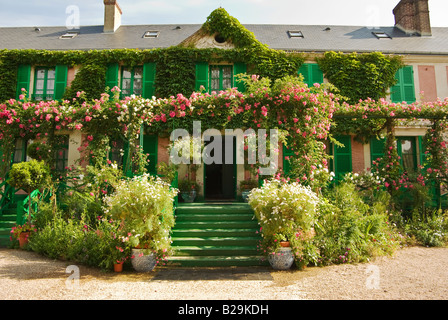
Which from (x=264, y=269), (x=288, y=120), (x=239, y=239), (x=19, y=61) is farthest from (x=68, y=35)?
(x=264, y=269)

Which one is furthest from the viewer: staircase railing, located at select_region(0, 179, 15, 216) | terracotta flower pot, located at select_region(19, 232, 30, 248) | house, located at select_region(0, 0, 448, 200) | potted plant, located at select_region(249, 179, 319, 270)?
house, located at select_region(0, 0, 448, 200)

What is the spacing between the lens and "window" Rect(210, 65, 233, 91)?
33.1ft

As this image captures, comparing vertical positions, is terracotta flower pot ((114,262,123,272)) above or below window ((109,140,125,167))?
below

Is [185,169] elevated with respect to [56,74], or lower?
lower

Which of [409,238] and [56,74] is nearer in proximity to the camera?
[409,238]

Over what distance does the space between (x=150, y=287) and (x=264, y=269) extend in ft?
6.21

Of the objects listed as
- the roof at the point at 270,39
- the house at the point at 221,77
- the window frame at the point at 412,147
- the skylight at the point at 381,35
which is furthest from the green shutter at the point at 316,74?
the skylight at the point at 381,35

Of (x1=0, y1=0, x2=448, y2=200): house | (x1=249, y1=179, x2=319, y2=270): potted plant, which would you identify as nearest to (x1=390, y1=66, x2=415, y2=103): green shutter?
(x1=0, y1=0, x2=448, y2=200): house

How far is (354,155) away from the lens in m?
9.92

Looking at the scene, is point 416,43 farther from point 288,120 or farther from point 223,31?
point 288,120

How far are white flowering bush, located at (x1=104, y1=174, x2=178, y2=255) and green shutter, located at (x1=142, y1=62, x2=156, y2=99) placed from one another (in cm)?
577

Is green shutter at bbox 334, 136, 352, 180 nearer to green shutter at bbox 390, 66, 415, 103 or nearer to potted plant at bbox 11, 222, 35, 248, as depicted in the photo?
green shutter at bbox 390, 66, 415, 103

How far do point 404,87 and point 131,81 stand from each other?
9.33m

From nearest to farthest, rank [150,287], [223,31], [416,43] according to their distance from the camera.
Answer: [150,287] < [223,31] < [416,43]
